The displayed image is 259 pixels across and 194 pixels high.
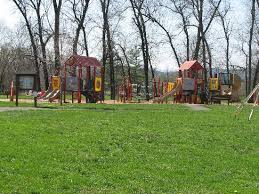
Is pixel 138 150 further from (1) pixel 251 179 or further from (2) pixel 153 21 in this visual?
(2) pixel 153 21

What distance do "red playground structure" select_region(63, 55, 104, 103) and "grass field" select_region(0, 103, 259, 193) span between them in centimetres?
2022

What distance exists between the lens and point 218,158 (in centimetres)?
1130

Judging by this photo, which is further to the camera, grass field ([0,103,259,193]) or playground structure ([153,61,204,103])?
playground structure ([153,61,204,103])

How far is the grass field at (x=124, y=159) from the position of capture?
8.28 meters

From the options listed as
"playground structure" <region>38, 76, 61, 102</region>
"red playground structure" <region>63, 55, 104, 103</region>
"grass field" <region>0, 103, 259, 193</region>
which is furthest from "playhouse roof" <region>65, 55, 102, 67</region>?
"grass field" <region>0, 103, 259, 193</region>

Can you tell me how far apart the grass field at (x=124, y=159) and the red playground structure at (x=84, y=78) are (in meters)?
20.2

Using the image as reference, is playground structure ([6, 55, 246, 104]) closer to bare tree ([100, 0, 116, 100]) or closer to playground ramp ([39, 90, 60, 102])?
playground ramp ([39, 90, 60, 102])

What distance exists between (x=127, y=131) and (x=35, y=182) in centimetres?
759

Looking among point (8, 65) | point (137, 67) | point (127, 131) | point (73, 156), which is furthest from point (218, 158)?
point (8, 65)

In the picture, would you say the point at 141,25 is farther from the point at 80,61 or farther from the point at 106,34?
the point at 80,61

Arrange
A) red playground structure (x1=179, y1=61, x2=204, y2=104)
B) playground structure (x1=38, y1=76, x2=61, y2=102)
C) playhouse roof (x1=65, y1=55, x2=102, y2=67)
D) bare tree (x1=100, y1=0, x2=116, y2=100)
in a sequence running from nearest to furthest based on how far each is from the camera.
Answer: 1. playground structure (x1=38, y1=76, x2=61, y2=102)
2. playhouse roof (x1=65, y1=55, x2=102, y2=67)
3. red playground structure (x1=179, y1=61, x2=204, y2=104)
4. bare tree (x1=100, y1=0, x2=116, y2=100)

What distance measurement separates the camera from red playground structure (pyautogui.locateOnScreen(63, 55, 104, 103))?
37.0 m

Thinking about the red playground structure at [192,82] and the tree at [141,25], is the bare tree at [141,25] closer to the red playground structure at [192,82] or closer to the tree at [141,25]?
the tree at [141,25]

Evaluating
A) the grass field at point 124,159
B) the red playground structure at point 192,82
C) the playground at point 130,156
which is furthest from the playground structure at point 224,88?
the grass field at point 124,159
